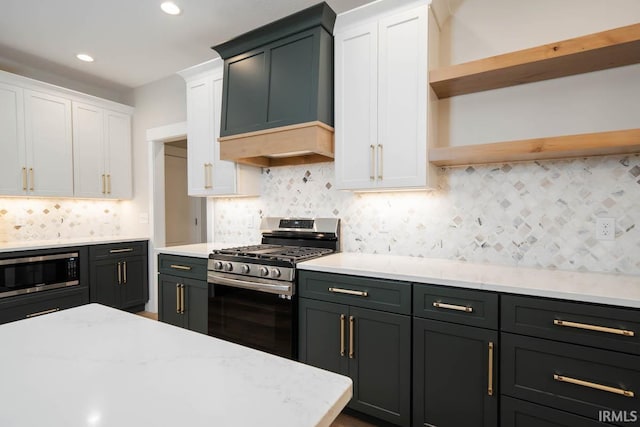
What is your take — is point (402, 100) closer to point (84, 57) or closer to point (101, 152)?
point (84, 57)

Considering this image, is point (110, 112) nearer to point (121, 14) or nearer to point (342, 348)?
point (121, 14)

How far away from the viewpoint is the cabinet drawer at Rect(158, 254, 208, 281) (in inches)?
103

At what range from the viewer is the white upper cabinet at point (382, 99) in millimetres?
1991

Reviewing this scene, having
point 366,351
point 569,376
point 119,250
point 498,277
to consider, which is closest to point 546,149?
point 498,277

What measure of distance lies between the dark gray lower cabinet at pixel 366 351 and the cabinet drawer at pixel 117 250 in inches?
104

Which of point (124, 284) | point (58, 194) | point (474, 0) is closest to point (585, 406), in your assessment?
point (474, 0)

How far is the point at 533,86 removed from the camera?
1.97 metres

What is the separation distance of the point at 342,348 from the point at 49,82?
4266 mm

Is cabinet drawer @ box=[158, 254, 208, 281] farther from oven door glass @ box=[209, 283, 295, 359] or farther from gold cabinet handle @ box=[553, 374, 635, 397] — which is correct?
gold cabinet handle @ box=[553, 374, 635, 397]

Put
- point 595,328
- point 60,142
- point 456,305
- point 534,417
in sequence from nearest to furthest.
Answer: point 595,328 → point 534,417 → point 456,305 → point 60,142

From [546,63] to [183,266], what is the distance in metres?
2.83

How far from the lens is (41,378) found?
694 millimetres

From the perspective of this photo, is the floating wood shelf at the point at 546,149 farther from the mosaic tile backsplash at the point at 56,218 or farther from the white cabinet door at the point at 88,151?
the mosaic tile backsplash at the point at 56,218

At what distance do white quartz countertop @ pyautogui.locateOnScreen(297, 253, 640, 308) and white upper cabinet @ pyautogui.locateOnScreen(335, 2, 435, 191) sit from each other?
1.67 ft
